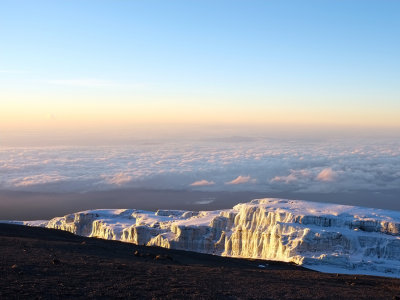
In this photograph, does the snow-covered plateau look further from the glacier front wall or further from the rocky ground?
the rocky ground

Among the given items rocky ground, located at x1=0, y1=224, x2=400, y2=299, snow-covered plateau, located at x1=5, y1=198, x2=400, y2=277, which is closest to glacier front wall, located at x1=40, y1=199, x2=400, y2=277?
snow-covered plateau, located at x1=5, y1=198, x2=400, y2=277

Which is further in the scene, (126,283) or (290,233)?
(290,233)

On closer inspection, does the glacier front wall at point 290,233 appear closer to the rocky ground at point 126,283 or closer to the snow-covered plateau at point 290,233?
the snow-covered plateau at point 290,233

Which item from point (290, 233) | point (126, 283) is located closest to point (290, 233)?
point (290, 233)

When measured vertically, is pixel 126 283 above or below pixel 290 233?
above

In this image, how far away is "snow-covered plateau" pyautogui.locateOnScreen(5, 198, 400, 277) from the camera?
79250 mm

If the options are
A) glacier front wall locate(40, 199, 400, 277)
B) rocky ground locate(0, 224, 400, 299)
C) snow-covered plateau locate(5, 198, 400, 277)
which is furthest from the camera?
glacier front wall locate(40, 199, 400, 277)

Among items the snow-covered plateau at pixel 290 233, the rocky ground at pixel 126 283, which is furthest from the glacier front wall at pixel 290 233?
the rocky ground at pixel 126 283

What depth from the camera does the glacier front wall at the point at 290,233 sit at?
7938 centimetres

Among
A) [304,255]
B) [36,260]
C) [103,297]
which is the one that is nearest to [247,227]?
[304,255]

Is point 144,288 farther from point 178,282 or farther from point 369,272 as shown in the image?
point 369,272

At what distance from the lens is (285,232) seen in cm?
9181

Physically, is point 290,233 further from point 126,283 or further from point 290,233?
point 126,283

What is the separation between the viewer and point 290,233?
3538 inches
